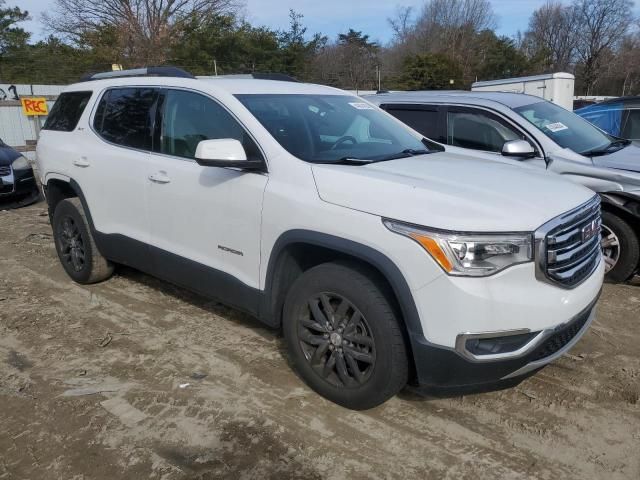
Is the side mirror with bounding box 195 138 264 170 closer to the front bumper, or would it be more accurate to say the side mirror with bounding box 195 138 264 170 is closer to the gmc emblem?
the front bumper

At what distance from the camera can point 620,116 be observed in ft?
24.7

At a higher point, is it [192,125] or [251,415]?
[192,125]

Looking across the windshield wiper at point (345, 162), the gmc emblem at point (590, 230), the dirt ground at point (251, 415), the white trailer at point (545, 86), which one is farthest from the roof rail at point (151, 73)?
the white trailer at point (545, 86)

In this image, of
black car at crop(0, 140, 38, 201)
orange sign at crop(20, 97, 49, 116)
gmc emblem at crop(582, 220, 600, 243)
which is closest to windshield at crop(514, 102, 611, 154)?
gmc emblem at crop(582, 220, 600, 243)

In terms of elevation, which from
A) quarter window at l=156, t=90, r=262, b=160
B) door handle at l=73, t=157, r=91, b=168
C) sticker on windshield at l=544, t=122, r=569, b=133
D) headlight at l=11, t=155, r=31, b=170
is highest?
quarter window at l=156, t=90, r=262, b=160

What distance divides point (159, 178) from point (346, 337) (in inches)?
73.5

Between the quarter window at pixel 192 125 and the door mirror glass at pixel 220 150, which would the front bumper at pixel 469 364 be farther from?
the quarter window at pixel 192 125

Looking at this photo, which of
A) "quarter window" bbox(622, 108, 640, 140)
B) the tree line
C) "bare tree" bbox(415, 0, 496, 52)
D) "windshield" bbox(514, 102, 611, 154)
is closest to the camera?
"windshield" bbox(514, 102, 611, 154)

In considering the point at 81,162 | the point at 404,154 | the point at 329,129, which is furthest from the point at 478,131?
the point at 81,162

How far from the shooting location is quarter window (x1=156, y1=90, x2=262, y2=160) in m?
3.55

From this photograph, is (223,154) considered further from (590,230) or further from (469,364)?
(590,230)

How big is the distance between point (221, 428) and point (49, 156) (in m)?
3.40

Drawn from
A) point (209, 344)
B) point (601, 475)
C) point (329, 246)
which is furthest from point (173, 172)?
point (601, 475)

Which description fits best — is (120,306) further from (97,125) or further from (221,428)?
(221,428)
